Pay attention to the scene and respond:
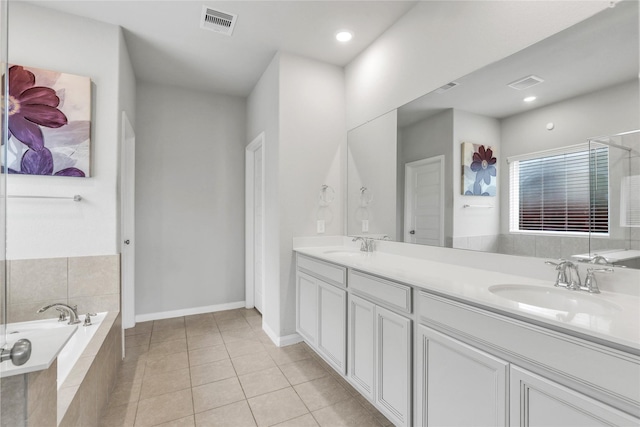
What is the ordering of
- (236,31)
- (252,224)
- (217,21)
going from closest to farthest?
(217,21) < (236,31) < (252,224)

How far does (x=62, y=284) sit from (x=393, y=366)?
7.98 feet

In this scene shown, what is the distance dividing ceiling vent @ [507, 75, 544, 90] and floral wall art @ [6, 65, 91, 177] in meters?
2.90

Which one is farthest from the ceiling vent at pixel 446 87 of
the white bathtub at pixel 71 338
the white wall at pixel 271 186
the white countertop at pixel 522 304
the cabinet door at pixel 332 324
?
the white bathtub at pixel 71 338

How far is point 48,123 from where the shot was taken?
2.19 m

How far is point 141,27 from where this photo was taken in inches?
98.8

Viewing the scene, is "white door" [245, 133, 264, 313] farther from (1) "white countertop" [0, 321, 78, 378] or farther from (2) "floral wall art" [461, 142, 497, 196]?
(1) "white countertop" [0, 321, 78, 378]

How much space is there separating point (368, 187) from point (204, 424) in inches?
84.3

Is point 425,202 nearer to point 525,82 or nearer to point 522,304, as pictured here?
point 525,82

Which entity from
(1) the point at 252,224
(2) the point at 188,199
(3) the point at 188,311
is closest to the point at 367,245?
(1) the point at 252,224

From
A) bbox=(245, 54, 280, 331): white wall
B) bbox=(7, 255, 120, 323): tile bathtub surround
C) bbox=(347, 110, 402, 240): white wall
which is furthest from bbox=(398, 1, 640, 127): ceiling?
bbox=(7, 255, 120, 323): tile bathtub surround

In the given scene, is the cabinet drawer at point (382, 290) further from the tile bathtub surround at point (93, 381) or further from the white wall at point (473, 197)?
the tile bathtub surround at point (93, 381)

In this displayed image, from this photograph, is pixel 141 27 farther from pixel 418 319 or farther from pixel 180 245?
pixel 418 319

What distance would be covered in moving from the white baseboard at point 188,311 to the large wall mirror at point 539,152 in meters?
2.53

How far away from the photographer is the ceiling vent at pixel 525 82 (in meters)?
1.53
